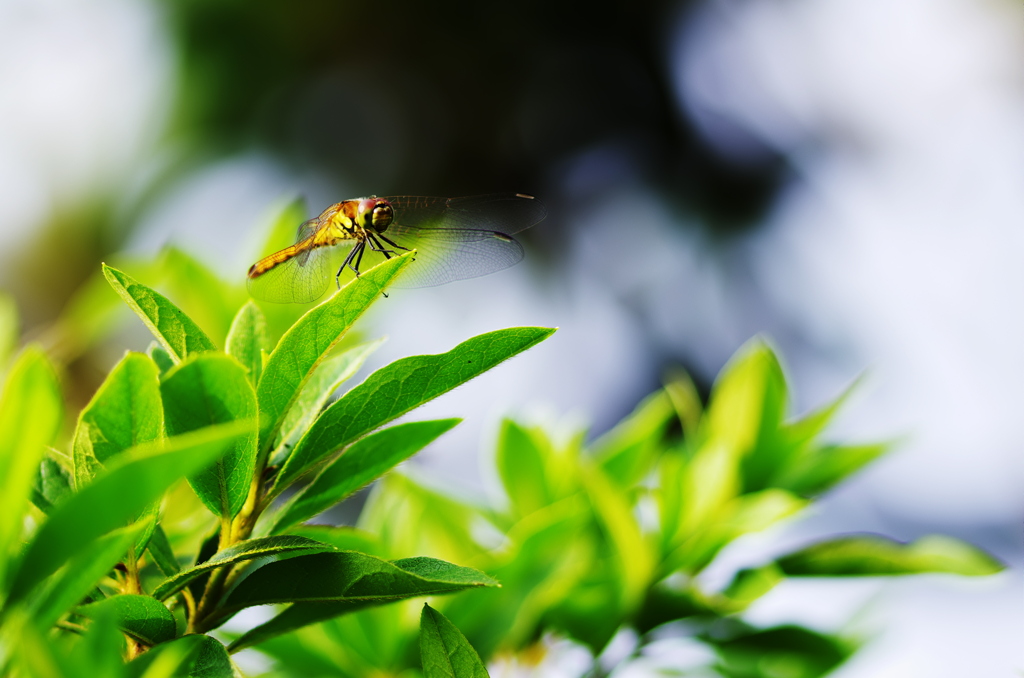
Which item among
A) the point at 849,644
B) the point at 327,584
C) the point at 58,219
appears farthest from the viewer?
the point at 58,219

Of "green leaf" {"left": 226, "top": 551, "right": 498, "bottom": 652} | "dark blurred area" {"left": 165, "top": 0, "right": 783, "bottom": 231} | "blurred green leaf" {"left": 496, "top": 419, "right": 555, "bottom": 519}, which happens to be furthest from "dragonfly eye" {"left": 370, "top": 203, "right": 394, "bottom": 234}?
"dark blurred area" {"left": 165, "top": 0, "right": 783, "bottom": 231}

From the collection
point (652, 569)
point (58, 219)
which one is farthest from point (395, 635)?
point (58, 219)

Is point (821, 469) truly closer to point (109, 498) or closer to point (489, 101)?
point (109, 498)

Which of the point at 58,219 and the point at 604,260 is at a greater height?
the point at 604,260

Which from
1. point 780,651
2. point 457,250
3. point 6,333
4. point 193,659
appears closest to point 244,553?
point 193,659

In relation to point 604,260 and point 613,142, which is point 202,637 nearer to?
point 604,260

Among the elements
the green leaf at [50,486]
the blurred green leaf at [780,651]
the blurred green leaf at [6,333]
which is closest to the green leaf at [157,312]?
the green leaf at [50,486]
